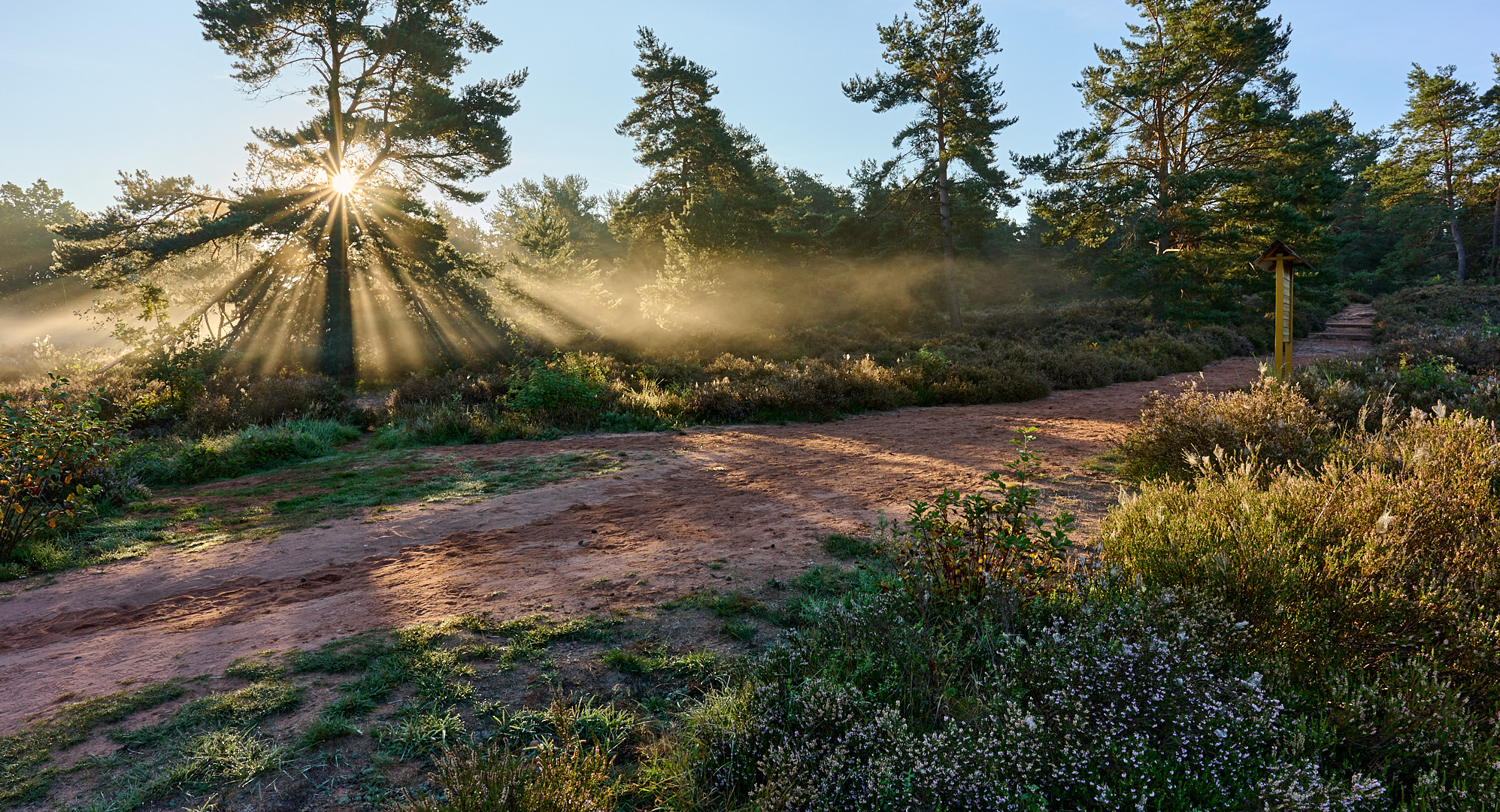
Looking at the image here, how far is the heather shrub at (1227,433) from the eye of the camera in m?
5.65

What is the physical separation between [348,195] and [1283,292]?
24337 mm

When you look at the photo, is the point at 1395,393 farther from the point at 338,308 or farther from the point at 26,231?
the point at 26,231

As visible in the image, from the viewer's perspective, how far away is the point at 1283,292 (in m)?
10.3

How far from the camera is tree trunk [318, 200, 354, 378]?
19.4 m

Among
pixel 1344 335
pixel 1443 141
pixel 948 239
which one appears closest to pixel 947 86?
pixel 948 239

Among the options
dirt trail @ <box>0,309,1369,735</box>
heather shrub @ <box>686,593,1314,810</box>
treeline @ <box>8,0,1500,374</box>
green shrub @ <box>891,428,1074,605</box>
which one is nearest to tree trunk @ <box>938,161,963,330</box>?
treeline @ <box>8,0,1500,374</box>

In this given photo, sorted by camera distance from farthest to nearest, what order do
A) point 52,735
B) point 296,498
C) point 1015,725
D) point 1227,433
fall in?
point 296,498, point 1227,433, point 52,735, point 1015,725

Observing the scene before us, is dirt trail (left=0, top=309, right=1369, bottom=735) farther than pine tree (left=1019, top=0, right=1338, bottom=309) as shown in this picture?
No

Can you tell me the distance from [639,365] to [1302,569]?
13.8 m

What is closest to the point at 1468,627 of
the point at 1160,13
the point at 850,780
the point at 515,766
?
the point at 850,780

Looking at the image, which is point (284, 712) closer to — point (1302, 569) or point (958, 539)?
point (958, 539)

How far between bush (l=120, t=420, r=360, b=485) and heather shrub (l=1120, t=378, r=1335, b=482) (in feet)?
34.1

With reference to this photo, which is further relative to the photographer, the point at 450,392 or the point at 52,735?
the point at 450,392

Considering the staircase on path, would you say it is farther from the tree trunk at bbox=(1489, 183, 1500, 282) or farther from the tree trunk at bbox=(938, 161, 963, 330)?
the tree trunk at bbox=(1489, 183, 1500, 282)
